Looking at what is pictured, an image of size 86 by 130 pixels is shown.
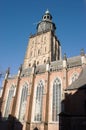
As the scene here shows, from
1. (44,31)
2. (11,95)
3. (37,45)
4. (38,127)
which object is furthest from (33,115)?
(44,31)

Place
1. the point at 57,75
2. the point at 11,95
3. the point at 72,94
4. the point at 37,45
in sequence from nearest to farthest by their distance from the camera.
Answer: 1. the point at 72,94
2. the point at 57,75
3. the point at 11,95
4. the point at 37,45

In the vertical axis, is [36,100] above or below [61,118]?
above

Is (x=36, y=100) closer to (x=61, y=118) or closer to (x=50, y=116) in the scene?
(x=50, y=116)

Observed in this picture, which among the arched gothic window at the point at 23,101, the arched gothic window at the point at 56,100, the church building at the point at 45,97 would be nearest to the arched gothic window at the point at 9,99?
the church building at the point at 45,97

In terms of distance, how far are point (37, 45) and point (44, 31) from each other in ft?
18.1

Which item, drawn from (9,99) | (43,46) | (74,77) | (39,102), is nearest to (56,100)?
(39,102)

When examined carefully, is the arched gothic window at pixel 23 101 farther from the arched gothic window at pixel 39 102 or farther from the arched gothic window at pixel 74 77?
the arched gothic window at pixel 74 77

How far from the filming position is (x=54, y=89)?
26438 mm

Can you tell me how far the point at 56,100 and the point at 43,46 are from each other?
74.6ft

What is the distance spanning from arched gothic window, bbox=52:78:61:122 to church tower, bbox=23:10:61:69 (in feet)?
45.8

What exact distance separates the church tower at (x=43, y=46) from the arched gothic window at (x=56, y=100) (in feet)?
45.8

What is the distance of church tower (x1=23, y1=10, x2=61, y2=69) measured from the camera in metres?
41.7

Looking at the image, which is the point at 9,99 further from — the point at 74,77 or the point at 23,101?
the point at 74,77

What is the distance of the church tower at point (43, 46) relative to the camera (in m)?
41.7
